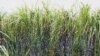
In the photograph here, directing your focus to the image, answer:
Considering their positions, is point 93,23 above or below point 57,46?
above

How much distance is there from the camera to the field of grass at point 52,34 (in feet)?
10.3

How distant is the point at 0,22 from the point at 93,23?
886 mm

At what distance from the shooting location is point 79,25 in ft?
10.3

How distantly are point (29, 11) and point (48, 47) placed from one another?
0.40 metres

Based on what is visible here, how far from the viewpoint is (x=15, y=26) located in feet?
10.4

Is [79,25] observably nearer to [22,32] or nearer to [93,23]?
[93,23]

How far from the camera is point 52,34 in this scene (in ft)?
10.2

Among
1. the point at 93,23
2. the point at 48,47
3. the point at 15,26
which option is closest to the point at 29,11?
the point at 15,26

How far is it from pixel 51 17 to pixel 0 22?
1.61 ft

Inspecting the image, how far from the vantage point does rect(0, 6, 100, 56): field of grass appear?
10.3ft

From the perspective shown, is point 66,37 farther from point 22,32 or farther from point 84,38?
point 22,32

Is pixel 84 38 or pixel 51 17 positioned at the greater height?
pixel 51 17

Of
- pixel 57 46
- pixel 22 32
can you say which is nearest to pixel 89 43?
pixel 57 46

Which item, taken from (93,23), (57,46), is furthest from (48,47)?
(93,23)
